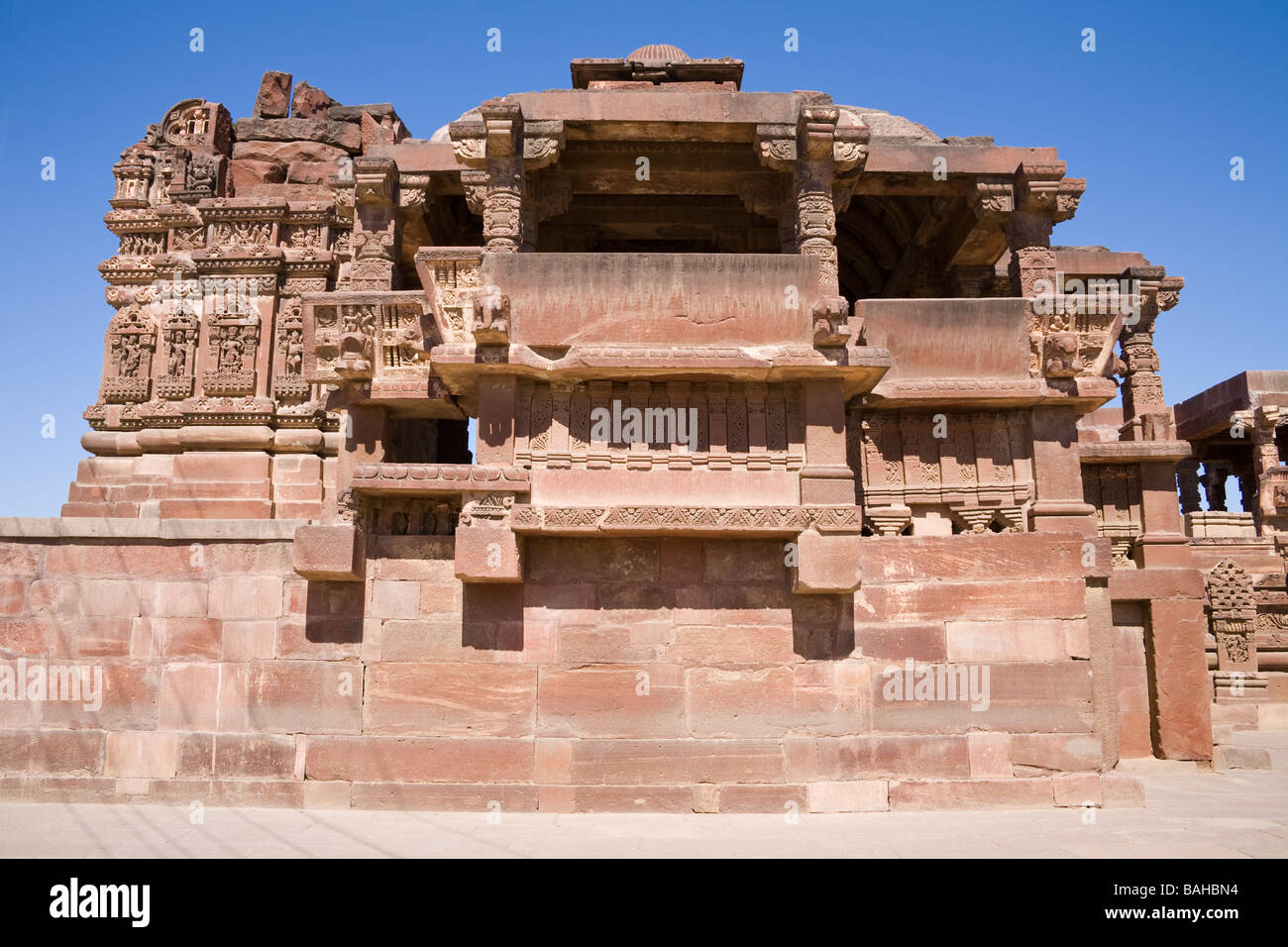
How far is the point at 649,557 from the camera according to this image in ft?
31.8

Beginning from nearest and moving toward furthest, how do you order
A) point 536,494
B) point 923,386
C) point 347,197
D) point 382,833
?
point 382,833, point 536,494, point 923,386, point 347,197

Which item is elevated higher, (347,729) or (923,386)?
(923,386)

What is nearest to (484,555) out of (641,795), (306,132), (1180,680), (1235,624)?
(641,795)

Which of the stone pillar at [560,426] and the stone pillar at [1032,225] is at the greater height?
the stone pillar at [1032,225]

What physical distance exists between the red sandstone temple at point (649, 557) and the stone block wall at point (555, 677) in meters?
0.03

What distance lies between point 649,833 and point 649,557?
2905 millimetres

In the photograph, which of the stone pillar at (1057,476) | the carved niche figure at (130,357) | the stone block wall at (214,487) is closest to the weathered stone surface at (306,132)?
the carved niche figure at (130,357)

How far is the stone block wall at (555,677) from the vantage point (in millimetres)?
9117

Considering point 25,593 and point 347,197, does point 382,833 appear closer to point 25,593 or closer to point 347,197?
point 25,593

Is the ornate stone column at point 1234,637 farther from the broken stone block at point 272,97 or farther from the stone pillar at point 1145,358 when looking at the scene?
the broken stone block at point 272,97

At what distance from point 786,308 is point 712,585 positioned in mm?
3196

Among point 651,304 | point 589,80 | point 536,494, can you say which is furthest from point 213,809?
point 589,80

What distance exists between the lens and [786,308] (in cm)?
999

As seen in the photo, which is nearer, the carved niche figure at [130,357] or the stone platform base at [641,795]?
the stone platform base at [641,795]
